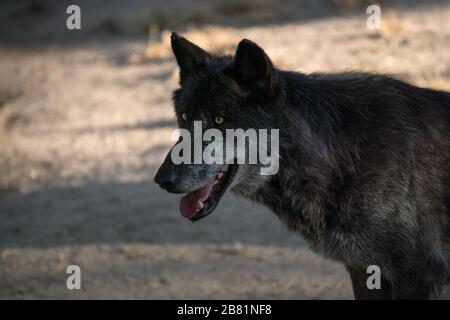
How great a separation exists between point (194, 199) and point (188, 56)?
857mm

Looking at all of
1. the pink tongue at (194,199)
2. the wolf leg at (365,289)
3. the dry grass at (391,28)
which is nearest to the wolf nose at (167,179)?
the pink tongue at (194,199)

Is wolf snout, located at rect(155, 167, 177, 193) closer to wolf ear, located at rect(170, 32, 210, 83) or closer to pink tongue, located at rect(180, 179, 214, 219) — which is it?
pink tongue, located at rect(180, 179, 214, 219)

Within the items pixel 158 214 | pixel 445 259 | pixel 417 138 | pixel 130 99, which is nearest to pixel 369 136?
pixel 417 138

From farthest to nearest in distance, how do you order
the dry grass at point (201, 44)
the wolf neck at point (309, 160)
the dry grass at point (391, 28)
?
the dry grass at point (201, 44)
the dry grass at point (391, 28)
the wolf neck at point (309, 160)

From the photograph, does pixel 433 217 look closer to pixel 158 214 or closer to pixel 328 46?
pixel 158 214

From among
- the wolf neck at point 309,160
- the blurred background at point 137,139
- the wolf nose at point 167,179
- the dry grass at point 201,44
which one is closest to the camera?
the wolf nose at point 167,179

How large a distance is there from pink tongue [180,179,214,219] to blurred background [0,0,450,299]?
1629mm

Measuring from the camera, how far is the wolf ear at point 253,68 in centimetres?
362

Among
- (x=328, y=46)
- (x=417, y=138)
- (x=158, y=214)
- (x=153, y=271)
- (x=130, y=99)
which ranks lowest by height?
(x=153, y=271)

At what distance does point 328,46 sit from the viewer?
1066 cm

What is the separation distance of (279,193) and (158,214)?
3166mm
